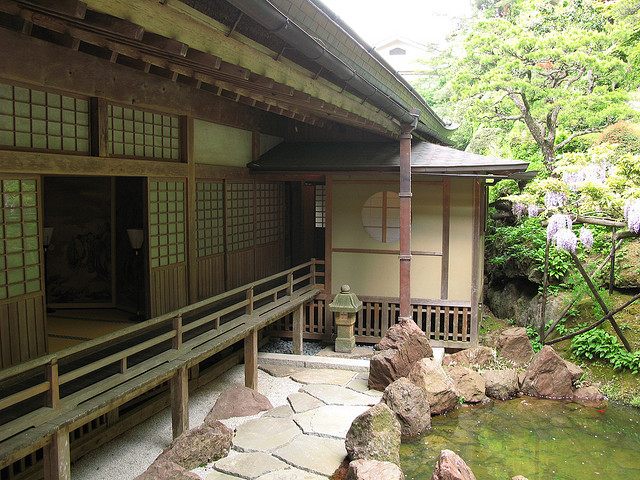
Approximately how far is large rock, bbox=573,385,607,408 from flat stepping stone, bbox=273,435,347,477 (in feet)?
13.6

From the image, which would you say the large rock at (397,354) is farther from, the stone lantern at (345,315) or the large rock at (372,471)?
the large rock at (372,471)

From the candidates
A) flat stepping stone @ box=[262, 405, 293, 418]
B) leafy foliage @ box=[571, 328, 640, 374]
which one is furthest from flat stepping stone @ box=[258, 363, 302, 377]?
leafy foliage @ box=[571, 328, 640, 374]

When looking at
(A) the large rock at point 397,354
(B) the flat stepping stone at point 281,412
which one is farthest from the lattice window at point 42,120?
(A) the large rock at point 397,354

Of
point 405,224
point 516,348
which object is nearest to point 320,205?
point 405,224

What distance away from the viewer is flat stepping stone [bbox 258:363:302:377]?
28.0ft

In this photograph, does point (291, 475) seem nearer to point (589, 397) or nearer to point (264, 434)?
point (264, 434)

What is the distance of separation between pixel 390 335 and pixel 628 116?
9.94 m

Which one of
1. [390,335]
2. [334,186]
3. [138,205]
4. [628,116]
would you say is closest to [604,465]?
[390,335]

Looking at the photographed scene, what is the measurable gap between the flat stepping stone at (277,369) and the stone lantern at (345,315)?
1271 millimetres

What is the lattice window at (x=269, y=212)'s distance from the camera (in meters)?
10.6

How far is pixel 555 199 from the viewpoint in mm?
8805

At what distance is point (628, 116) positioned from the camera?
530 inches

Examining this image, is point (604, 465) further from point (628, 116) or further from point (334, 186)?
point (628, 116)

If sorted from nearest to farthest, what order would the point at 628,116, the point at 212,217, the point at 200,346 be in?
the point at 200,346
the point at 212,217
the point at 628,116
